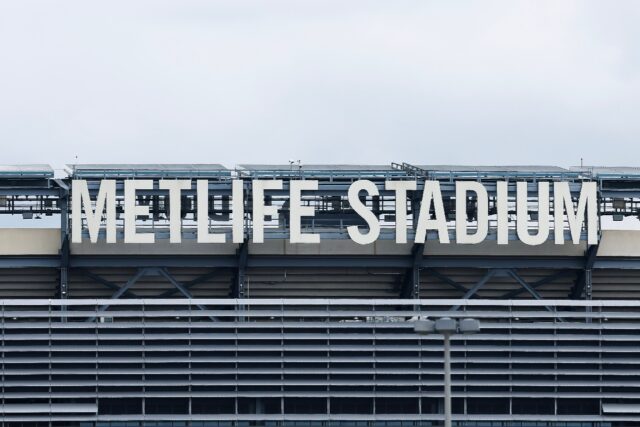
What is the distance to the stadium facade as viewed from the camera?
113 metres

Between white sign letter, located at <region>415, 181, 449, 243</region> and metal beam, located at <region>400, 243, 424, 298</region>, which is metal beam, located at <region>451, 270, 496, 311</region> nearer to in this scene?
metal beam, located at <region>400, 243, 424, 298</region>

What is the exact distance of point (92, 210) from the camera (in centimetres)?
11519

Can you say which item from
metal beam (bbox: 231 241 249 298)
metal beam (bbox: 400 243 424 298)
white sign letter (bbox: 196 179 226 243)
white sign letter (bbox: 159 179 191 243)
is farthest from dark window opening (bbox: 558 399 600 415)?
white sign letter (bbox: 159 179 191 243)

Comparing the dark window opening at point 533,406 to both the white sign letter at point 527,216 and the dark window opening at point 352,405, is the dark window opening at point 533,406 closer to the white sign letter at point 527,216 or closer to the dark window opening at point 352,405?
the dark window opening at point 352,405

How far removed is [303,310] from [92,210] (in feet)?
46.0

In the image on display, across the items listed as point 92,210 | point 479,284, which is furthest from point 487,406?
A: point 92,210

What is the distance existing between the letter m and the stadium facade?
192 millimetres

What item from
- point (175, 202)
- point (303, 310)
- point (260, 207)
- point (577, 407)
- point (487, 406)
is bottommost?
point (577, 407)

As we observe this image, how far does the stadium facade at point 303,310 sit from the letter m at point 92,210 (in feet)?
0.63

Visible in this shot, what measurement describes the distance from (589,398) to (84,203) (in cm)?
3256

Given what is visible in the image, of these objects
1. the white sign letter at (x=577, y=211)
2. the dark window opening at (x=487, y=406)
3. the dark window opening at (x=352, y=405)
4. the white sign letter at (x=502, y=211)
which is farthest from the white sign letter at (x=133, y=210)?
the white sign letter at (x=577, y=211)

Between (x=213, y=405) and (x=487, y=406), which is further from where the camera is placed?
(x=487, y=406)

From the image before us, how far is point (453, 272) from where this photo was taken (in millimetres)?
121125

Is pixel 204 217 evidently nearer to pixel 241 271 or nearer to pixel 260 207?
pixel 260 207
